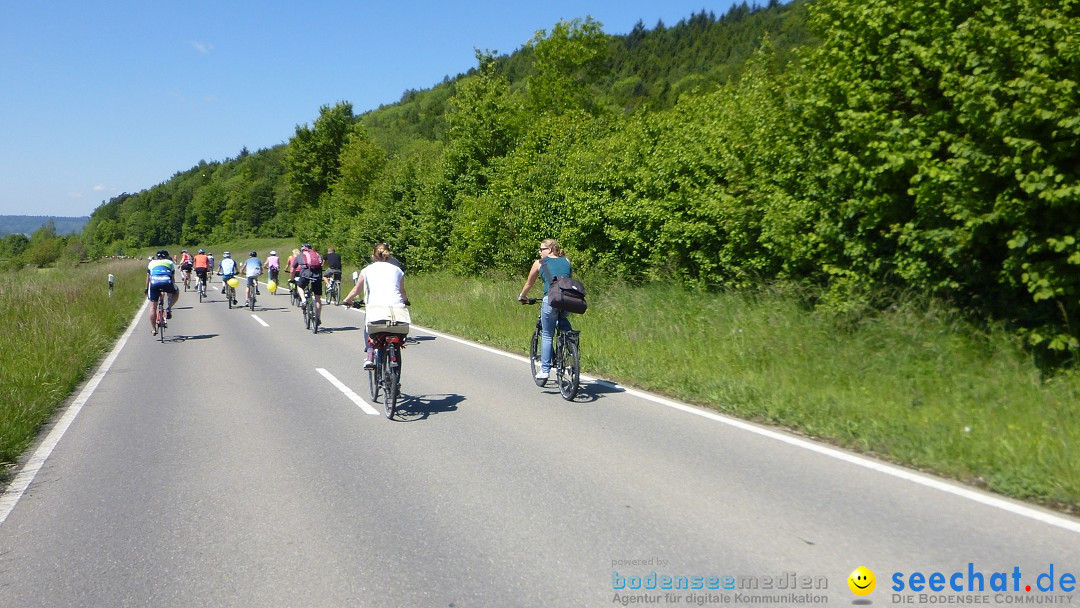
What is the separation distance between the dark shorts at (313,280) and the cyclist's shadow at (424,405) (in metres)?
9.34

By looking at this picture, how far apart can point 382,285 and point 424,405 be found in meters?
1.52

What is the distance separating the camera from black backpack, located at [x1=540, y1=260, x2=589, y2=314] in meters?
9.09

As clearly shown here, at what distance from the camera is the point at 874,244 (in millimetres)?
10117

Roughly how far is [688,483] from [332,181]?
251 feet

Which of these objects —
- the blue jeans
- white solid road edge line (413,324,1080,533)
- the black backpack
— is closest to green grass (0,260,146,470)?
the blue jeans

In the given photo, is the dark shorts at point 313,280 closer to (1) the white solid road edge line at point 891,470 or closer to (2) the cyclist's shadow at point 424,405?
(2) the cyclist's shadow at point 424,405

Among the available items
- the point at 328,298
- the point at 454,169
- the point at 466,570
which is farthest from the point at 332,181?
the point at 466,570

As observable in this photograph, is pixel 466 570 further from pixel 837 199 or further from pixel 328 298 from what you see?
pixel 328 298

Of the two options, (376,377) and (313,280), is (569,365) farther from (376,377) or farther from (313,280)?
(313,280)

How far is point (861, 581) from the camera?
385 centimetres

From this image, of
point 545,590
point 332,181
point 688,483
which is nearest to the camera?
point 545,590

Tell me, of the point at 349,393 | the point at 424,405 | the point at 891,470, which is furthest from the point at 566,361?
the point at 891,470

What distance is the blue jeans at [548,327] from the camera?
9.39 metres

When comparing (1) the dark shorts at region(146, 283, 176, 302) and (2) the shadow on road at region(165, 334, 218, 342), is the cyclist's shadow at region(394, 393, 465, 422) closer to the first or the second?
(1) the dark shorts at region(146, 283, 176, 302)
